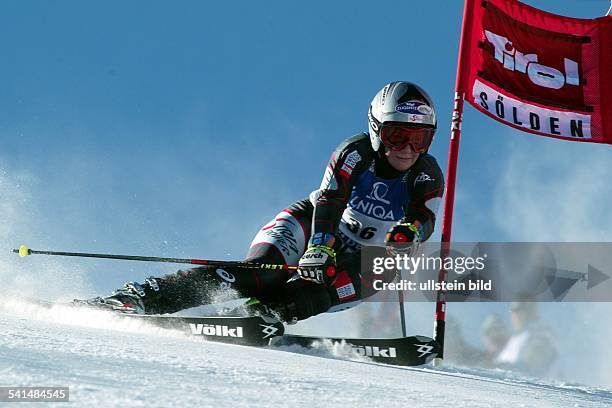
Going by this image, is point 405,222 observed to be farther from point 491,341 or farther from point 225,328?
point 491,341

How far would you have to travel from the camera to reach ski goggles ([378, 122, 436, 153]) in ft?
20.1

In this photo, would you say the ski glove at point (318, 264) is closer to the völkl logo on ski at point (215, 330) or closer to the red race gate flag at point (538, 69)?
the völkl logo on ski at point (215, 330)

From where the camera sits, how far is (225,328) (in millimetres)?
5223

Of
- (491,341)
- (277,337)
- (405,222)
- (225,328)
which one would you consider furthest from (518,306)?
(225,328)

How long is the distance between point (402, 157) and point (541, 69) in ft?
9.07

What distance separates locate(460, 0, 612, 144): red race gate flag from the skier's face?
155 cm

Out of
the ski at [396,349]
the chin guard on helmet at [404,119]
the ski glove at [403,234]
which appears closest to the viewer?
the ski at [396,349]

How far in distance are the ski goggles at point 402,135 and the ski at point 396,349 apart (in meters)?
1.63

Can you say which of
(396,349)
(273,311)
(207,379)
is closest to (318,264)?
(273,311)

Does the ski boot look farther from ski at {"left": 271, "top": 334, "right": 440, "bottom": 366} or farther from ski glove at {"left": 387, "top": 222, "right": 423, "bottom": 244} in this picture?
ski glove at {"left": 387, "top": 222, "right": 423, "bottom": 244}

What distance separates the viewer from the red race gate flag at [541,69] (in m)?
7.69

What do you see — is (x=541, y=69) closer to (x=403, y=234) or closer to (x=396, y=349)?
(x=403, y=234)

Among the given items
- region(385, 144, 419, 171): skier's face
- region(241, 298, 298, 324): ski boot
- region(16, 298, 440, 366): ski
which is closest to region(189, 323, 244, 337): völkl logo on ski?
region(16, 298, 440, 366): ski

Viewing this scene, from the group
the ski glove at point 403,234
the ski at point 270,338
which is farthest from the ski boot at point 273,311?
the ski glove at point 403,234
